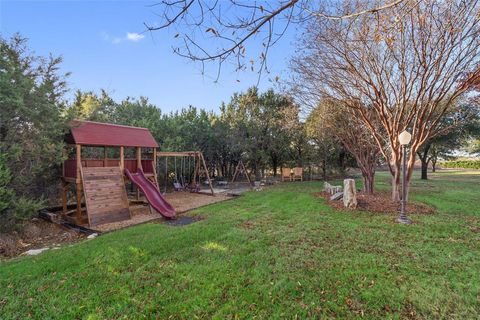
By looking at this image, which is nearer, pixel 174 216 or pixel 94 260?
pixel 94 260

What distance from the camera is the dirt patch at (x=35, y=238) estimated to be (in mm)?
4859

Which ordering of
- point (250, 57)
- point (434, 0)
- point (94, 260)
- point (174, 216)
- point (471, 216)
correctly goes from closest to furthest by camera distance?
point (250, 57)
point (94, 260)
point (434, 0)
point (471, 216)
point (174, 216)

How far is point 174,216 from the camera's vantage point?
7086 millimetres

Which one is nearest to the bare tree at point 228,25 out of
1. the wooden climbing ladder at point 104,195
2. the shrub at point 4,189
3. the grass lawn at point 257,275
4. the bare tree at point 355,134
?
the grass lawn at point 257,275

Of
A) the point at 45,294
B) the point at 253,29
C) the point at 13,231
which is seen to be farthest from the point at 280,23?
the point at 13,231

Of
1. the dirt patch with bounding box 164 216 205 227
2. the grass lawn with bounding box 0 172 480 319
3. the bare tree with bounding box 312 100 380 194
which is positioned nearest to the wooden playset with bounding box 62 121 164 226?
the dirt patch with bounding box 164 216 205 227

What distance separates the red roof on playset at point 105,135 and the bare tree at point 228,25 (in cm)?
640

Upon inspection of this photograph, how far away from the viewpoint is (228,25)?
2141 mm

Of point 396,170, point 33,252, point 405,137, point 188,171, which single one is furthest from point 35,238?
point 396,170

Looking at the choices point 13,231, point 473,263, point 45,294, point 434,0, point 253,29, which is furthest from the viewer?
point 13,231

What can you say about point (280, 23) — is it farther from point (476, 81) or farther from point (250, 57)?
point (476, 81)

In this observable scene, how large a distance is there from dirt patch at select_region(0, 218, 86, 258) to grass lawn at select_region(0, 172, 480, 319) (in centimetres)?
113

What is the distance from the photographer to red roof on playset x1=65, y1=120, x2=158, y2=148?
7141mm

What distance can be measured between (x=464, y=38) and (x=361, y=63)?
2.15m
